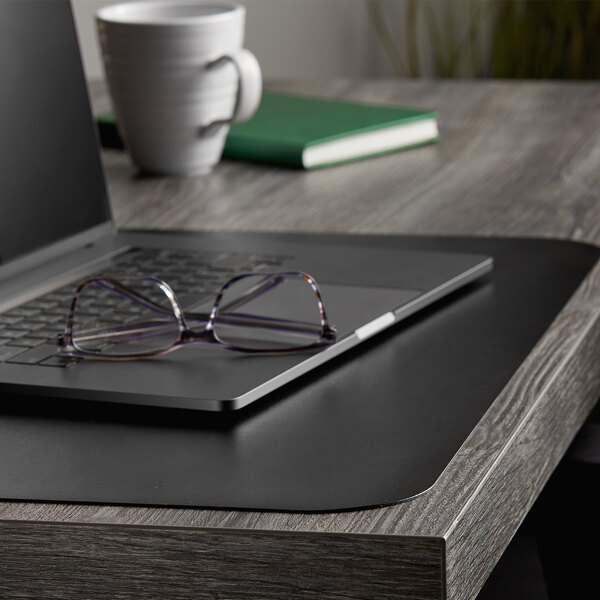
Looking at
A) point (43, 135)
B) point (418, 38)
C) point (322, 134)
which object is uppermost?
point (43, 135)

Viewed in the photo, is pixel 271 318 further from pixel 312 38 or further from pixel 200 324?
pixel 312 38

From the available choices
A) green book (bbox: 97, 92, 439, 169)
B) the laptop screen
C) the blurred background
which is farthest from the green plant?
the laptop screen

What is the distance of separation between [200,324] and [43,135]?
11.9 inches

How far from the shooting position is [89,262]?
84 cm

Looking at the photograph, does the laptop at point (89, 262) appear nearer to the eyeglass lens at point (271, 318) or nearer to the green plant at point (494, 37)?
the eyeglass lens at point (271, 318)

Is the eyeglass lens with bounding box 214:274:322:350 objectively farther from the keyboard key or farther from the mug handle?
the mug handle

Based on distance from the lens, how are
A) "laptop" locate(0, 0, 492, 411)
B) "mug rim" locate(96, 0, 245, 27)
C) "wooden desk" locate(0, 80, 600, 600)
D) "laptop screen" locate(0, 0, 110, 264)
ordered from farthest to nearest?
"mug rim" locate(96, 0, 245, 27) → "laptop screen" locate(0, 0, 110, 264) → "laptop" locate(0, 0, 492, 411) → "wooden desk" locate(0, 80, 600, 600)

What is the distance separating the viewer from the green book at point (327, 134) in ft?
3.82

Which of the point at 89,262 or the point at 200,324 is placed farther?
the point at 89,262

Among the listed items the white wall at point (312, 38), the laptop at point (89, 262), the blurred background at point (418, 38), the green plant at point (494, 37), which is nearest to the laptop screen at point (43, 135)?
the laptop at point (89, 262)

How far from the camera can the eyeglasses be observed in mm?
610

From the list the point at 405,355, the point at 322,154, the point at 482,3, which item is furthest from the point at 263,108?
the point at 482,3

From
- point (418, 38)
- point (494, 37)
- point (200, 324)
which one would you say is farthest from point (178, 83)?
point (418, 38)

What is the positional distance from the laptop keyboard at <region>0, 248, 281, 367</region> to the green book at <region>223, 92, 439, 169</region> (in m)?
0.34
